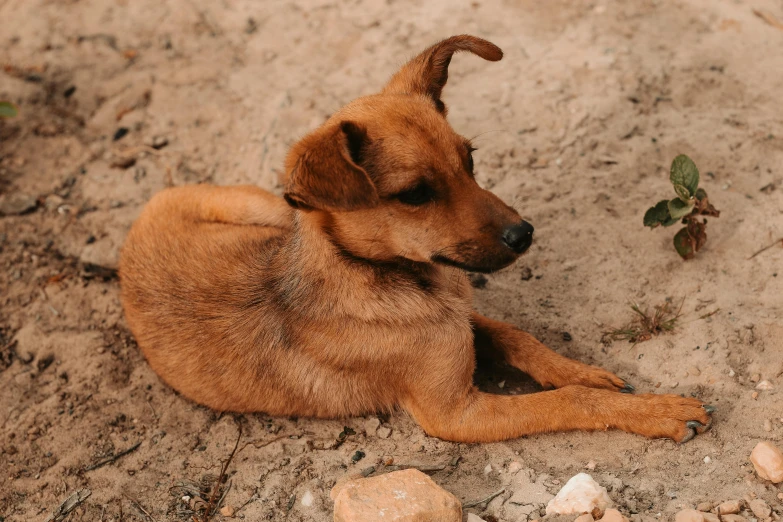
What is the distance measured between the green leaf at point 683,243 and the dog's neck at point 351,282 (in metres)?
1.70

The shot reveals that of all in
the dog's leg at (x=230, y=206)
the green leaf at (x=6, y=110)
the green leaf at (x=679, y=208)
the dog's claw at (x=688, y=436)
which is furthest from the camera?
the green leaf at (x=6, y=110)

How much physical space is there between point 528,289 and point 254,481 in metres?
2.32

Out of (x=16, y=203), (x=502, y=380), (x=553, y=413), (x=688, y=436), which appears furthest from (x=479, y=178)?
(x=16, y=203)

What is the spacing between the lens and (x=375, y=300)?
411 centimetres

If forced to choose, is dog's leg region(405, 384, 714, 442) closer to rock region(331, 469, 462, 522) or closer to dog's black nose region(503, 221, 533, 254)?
rock region(331, 469, 462, 522)

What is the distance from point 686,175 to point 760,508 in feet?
7.29

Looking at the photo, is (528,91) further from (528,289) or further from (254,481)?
(254,481)

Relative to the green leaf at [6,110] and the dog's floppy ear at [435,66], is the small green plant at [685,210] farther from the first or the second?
the green leaf at [6,110]

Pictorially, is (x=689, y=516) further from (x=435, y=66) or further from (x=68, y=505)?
(x=68, y=505)

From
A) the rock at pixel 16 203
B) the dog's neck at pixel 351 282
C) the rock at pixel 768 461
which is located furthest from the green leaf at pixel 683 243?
the rock at pixel 16 203

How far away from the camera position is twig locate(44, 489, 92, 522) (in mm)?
4176

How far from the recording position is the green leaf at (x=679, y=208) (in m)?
4.74

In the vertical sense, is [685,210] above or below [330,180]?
below

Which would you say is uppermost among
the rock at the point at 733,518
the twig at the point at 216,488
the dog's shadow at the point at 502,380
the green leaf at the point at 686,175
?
the green leaf at the point at 686,175
